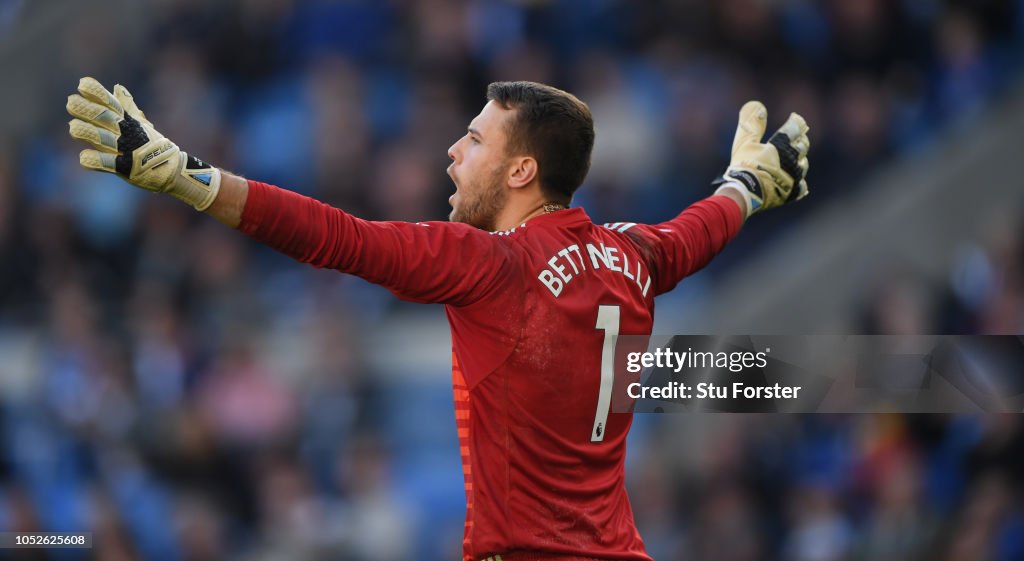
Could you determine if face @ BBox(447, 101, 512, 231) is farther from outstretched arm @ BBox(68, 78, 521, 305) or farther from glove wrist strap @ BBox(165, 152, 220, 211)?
glove wrist strap @ BBox(165, 152, 220, 211)

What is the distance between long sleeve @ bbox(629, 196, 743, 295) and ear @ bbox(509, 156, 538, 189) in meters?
0.41

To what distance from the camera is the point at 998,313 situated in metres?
8.21

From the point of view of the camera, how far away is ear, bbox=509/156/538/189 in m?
4.06

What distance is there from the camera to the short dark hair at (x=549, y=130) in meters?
4.07

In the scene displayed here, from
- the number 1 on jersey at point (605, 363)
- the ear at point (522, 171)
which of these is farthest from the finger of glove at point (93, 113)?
the number 1 on jersey at point (605, 363)

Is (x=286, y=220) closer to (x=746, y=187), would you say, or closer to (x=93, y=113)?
(x=93, y=113)

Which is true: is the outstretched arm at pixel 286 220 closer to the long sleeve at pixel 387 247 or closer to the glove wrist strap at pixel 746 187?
the long sleeve at pixel 387 247

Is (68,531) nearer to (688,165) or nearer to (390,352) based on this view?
(390,352)

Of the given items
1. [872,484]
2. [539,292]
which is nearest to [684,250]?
[539,292]

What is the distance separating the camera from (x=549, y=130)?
4066 mm

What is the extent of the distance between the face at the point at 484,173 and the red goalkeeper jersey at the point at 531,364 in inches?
5.6

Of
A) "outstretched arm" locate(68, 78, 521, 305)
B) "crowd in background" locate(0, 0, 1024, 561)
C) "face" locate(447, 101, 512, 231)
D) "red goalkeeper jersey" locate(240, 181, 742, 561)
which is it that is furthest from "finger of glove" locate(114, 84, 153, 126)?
Result: "crowd in background" locate(0, 0, 1024, 561)

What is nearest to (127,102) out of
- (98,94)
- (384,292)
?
(98,94)

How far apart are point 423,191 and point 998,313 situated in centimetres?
367
